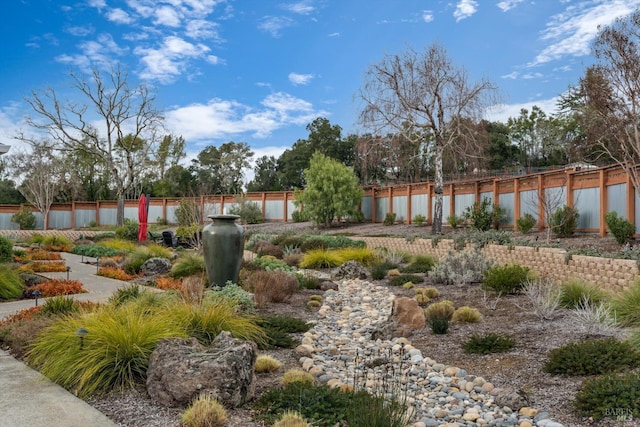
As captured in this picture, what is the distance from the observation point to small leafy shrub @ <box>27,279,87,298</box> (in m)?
9.05

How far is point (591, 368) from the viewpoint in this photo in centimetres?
485

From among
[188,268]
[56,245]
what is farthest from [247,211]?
[188,268]

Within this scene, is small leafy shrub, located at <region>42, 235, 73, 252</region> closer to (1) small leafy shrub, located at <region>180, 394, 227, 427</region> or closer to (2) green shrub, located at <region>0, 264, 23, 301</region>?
(2) green shrub, located at <region>0, 264, 23, 301</region>

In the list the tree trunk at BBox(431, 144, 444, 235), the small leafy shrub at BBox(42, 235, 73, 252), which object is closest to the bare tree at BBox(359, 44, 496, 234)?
the tree trunk at BBox(431, 144, 444, 235)

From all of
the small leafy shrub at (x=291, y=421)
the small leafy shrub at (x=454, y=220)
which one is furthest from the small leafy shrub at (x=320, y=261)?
the small leafy shrub at (x=291, y=421)

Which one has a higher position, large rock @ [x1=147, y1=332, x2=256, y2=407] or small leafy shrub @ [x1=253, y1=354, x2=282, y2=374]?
large rock @ [x1=147, y1=332, x2=256, y2=407]

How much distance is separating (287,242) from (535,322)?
41.3ft

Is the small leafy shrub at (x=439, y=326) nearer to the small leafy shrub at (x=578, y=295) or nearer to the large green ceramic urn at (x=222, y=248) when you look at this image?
the small leafy shrub at (x=578, y=295)

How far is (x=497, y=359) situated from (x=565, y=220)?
1164 centimetres

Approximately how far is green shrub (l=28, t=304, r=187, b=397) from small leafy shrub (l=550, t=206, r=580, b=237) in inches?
539

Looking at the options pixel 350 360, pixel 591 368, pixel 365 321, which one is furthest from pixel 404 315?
pixel 591 368

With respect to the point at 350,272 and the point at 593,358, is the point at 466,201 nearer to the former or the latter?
the point at 350,272

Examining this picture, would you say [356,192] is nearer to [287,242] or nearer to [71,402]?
[287,242]

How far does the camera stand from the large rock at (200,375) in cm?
398
